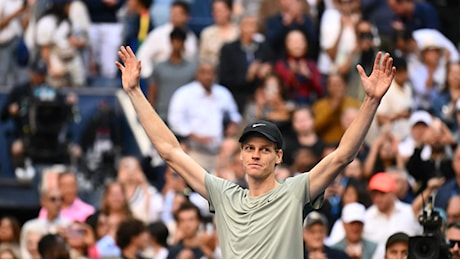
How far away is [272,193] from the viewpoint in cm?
848

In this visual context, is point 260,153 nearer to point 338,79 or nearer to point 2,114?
point 338,79

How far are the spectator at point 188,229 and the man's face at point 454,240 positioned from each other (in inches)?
117

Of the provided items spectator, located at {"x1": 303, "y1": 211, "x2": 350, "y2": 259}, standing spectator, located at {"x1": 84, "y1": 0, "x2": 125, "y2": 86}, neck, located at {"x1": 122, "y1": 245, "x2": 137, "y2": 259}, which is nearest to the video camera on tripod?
spectator, located at {"x1": 303, "y1": 211, "x2": 350, "y2": 259}

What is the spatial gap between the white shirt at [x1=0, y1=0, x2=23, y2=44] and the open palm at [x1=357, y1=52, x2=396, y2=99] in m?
12.5

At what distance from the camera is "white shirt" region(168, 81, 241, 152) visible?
17781 mm

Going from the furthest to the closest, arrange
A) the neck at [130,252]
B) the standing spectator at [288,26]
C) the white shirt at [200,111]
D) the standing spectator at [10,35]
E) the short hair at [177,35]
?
1. the standing spectator at [10,35]
2. the standing spectator at [288,26]
3. the short hair at [177,35]
4. the white shirt at [200,111]
5. the neck at [130,252]

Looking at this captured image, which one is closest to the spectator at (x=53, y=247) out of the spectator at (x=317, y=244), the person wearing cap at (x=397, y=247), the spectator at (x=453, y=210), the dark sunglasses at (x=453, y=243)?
the spectator at (x=317, y=244)

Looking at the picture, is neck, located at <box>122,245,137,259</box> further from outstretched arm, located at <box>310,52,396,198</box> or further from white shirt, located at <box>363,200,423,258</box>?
outstretched arm, located at <box>310,52,396,198</box>

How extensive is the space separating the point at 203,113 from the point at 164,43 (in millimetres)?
1627

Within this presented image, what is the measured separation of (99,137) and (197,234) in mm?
4319

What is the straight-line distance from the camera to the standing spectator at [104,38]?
2028 cm

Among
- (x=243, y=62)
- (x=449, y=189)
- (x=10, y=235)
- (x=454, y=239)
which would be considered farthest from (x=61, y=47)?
(x=454, y=239)

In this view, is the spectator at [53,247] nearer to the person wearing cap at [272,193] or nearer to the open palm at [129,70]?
the open palm at [129,70]

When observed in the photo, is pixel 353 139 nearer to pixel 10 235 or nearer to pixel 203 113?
pixel 10 235
